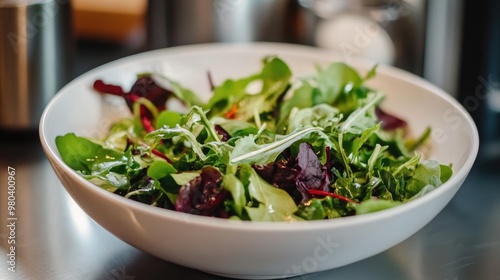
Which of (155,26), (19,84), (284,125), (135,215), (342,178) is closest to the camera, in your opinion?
(135,215)

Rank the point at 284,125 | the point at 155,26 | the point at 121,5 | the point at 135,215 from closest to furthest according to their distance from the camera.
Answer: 1. the point at 135,215
2. the point at 284,125
3. the point at 155,26
4. the point at 121,5

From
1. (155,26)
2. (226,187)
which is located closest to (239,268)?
(226,187)

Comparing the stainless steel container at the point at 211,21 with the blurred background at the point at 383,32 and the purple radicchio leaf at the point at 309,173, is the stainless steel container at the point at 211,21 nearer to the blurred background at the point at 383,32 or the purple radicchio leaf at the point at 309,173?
the blurred background at the point at 383,32

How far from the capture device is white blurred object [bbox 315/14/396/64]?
3.69 feet

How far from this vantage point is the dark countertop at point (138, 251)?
2.61ft

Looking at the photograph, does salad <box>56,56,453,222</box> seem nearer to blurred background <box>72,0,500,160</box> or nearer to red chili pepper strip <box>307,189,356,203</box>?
red chili pepper strip <box>307,189,356,203</box>

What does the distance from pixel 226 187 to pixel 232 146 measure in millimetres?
79

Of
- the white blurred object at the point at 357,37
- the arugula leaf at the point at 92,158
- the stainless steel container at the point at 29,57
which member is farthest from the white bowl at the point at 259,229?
the white blurred object at the point at 357,37

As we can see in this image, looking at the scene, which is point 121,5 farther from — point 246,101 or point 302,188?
point 302,188

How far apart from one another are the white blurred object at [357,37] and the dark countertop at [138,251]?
0.77 feet

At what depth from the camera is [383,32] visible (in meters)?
1.13

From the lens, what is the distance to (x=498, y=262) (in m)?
0.83

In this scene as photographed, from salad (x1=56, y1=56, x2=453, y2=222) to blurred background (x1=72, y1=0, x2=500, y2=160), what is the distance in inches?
5.8

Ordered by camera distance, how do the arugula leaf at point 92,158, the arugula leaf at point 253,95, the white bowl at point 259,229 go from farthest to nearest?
the arugula leaf at point 253,95, the arugula leaf at point 92,158, the white bowl at point 259,229
